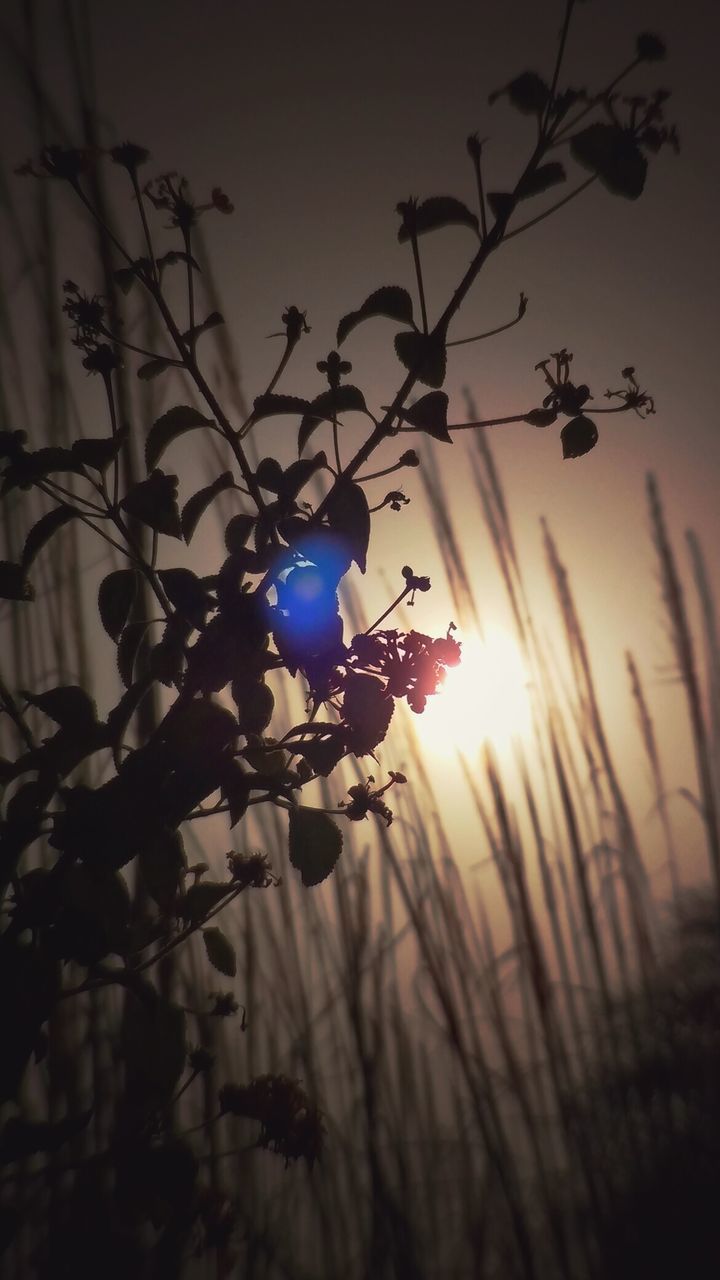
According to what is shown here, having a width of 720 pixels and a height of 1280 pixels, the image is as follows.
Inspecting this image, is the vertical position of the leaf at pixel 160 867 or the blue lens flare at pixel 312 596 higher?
the blue lens flare at pixel 312 596

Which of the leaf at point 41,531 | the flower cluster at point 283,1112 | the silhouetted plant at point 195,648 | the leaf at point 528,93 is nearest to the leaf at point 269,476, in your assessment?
the silhouetted plant at point 195,648

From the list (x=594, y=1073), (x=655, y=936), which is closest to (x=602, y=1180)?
(x=594, y=1073)

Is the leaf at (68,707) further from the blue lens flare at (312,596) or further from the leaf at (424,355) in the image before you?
the leaf at (424,355)

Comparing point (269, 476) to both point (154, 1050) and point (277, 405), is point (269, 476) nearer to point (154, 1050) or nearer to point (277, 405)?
point (277, 405)

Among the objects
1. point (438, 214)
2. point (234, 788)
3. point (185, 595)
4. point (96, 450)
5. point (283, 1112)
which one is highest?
point (438, 214)

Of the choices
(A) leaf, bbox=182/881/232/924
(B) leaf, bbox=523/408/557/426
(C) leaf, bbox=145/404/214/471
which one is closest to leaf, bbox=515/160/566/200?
(B) leaf, bbox=523/408/557/426

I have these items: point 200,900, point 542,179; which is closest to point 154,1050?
point 200,900
